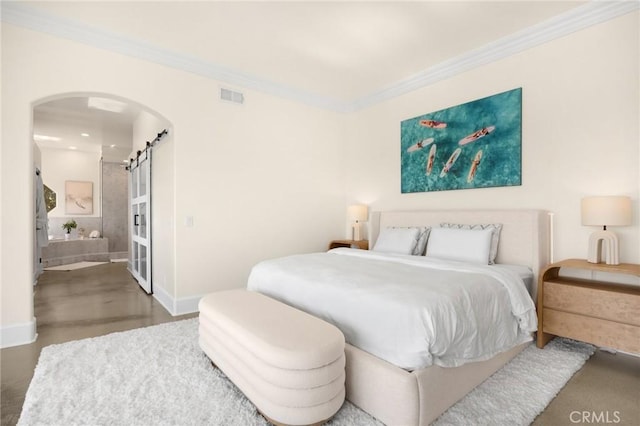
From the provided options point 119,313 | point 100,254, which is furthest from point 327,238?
point 100,254

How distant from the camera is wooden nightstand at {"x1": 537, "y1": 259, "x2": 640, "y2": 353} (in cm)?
225

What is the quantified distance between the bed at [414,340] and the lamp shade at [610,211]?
1.46ft

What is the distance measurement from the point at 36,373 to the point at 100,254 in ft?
21.6

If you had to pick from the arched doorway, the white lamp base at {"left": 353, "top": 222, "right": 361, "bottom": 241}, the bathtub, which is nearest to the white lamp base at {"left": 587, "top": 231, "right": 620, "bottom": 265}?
the white lamp base at {"left": 353, "top": 222, "right": 361, "bottom": 241}

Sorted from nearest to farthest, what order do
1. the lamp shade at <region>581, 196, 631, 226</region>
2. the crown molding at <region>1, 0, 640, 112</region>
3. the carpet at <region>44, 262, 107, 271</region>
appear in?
the lamp shade at <region>581, 196, 631, 226</region> < the crown molding at <region>1, 0, 640, 112</region> < the carpet at <region>44, 262, 107, 271</region>

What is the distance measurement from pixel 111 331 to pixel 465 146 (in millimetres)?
4096

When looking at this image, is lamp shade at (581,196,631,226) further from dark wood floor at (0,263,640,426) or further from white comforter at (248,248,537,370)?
dark wood floor at (0,263,640,426)

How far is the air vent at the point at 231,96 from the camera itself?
12.8ft

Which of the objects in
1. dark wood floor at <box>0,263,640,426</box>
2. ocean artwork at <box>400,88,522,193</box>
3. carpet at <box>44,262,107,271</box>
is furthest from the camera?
carpet at <box>44,262,107,271</box>

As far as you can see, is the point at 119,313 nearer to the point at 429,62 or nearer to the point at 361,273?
the point at 361,273

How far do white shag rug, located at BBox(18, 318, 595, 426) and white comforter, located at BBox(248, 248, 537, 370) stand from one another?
0.26 meters

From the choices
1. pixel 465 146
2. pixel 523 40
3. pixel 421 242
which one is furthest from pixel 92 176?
pixel 523 40

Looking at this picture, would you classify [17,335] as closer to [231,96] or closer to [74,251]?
[231,96]

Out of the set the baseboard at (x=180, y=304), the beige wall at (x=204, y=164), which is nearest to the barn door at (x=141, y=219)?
the baseboard at (x=180, y=304)
